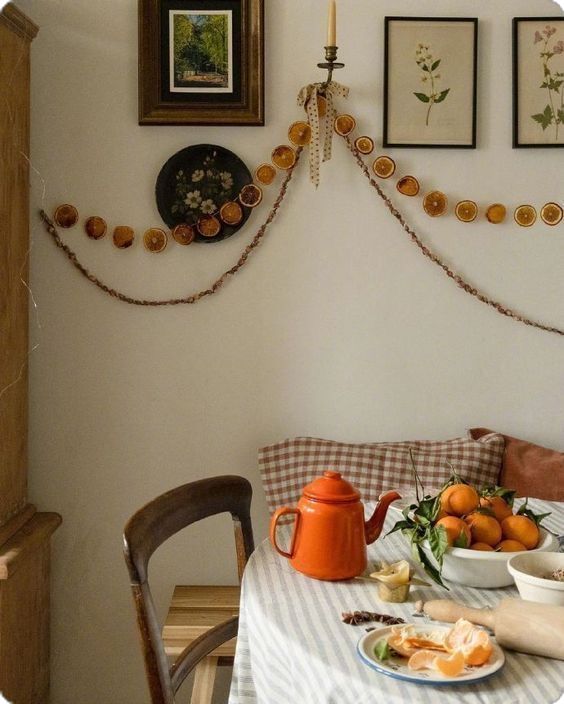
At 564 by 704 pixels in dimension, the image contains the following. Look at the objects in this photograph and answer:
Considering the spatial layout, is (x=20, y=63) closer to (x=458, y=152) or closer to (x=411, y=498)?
(x=458, y=152)

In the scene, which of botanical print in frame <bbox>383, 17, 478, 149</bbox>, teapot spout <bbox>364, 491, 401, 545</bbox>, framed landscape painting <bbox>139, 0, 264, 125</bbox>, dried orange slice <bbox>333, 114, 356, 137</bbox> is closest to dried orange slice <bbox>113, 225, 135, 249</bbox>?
framed landscape painting <bbox>139, 0, 264, 125</bbox>

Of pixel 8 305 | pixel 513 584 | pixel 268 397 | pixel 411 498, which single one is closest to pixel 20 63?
pixel 8 305

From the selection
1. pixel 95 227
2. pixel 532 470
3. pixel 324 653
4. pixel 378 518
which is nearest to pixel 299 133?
pixel 95 227

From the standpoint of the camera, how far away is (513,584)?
1514mm

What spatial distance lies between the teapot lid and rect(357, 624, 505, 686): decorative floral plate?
307 millimetres

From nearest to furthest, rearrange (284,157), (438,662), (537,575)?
(438,662) → (537,575) → (284,157)

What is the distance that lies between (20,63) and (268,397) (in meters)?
1.17

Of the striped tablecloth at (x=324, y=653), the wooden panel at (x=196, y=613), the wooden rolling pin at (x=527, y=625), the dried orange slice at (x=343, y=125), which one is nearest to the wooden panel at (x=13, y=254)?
the wooden panel at (x=196, y=613)

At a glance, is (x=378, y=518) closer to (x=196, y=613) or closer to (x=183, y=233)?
(x=196, y=613)

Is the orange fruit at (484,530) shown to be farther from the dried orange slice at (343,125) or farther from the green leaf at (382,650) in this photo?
the dried orange slice at (343,125)

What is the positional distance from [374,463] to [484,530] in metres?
0.98

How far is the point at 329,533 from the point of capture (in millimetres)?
1502

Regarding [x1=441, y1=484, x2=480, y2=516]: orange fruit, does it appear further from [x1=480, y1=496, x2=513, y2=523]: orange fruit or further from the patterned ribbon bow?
the patterned ribbon bow

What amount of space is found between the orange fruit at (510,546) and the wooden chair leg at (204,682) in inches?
34.8
